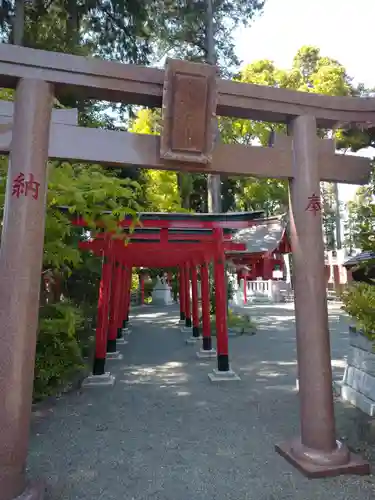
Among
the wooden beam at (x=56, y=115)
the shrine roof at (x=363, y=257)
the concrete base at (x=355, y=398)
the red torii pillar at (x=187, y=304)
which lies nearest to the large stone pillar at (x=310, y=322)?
the shrine roof at (x=363, y=257)

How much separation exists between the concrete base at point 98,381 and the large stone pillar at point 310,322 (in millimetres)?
3764

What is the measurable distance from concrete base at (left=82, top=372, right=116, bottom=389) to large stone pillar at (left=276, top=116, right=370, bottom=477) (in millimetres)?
3764

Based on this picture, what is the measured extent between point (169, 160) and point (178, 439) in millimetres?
3125

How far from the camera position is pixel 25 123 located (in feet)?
9.96

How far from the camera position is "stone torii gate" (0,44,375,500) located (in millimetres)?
2875

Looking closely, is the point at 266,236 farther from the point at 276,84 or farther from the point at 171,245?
the point at 171,245

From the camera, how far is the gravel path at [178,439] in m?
3.19

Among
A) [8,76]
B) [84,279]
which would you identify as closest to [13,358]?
[8,76]

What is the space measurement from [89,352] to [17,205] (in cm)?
647

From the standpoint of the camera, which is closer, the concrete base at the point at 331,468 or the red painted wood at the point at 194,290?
the concrete base at the point at 331,468

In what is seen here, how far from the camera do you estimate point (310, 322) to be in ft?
11.7

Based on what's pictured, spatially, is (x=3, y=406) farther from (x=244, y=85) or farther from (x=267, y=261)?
(x=267, y=261)

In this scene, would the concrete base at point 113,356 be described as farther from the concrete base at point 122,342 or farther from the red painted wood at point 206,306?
the red painted wood at point 206,306

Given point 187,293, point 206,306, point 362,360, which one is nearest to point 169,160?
point 362,360
